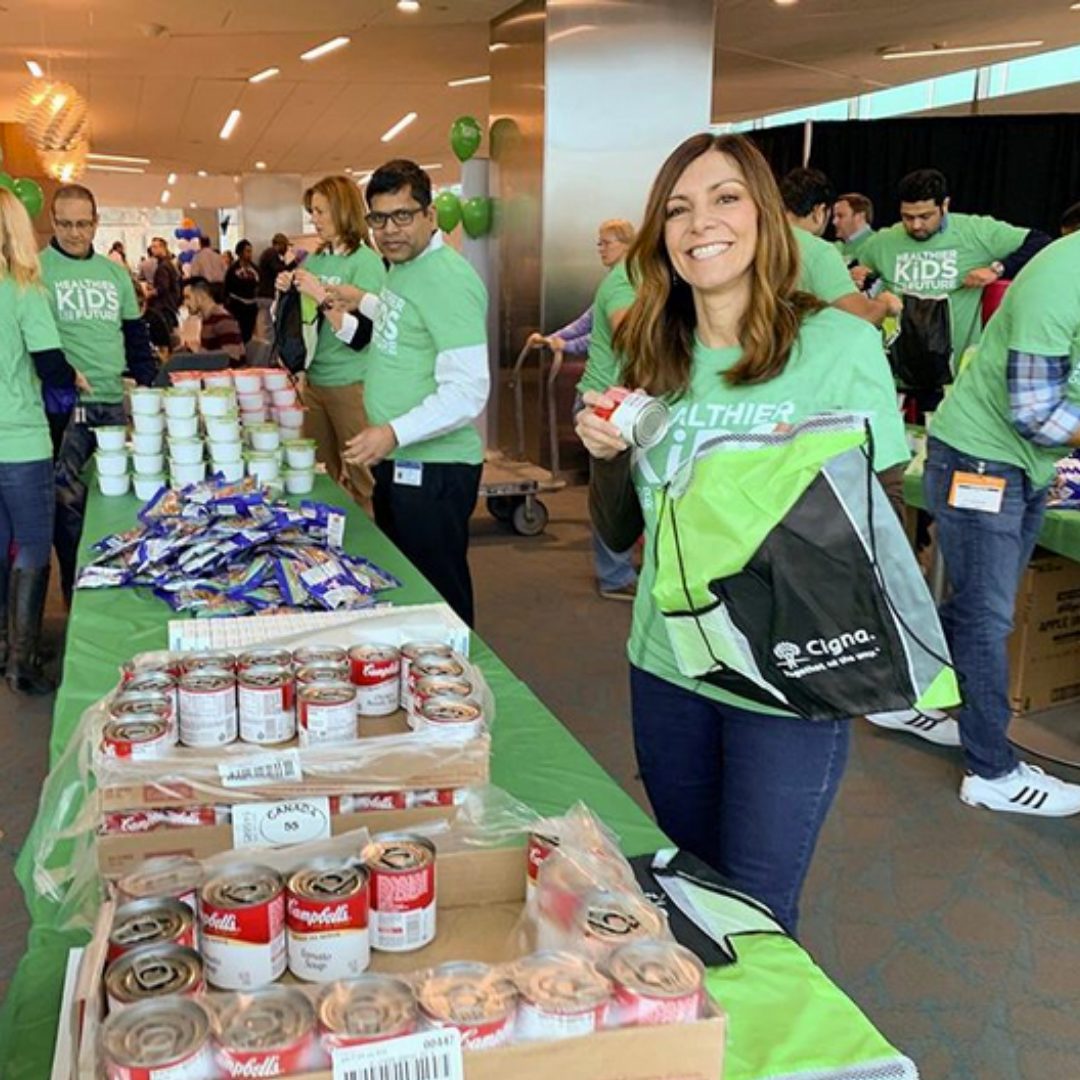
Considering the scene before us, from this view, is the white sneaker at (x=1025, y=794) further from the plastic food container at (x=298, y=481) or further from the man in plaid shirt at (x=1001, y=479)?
the plastic food container at (x=298, y=481)

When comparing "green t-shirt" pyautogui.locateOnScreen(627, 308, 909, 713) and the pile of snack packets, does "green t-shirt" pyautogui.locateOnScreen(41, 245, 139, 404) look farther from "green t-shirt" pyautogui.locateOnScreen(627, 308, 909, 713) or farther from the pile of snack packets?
"green t-shirt" pyautogui.locateOnScreen(627, 308, 909, 713)

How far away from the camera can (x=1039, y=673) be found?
11.1 ft

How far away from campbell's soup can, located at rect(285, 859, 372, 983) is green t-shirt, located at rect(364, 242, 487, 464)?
1.89 metres

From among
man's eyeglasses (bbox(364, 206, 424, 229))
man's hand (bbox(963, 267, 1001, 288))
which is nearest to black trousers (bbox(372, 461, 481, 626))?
man's eyeglasses (bbox(364, 206, 424, 229))

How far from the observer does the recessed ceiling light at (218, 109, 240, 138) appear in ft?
40.1

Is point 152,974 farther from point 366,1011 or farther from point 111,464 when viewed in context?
point 111,464

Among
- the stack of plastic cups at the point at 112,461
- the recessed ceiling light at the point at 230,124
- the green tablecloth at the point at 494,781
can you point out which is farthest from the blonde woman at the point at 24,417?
the recessed ceiling light at the point at 230,124

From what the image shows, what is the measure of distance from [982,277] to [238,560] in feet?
12.0

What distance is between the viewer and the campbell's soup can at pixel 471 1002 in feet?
2.32

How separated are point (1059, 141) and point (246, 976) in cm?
1072

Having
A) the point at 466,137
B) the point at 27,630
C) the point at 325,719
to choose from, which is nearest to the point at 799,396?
the point at 325,719

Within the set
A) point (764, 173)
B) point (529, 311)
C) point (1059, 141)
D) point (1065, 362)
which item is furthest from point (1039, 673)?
point (1059, 141)

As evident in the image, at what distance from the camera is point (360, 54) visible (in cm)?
849

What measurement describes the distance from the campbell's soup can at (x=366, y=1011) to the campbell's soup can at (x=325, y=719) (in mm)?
423
